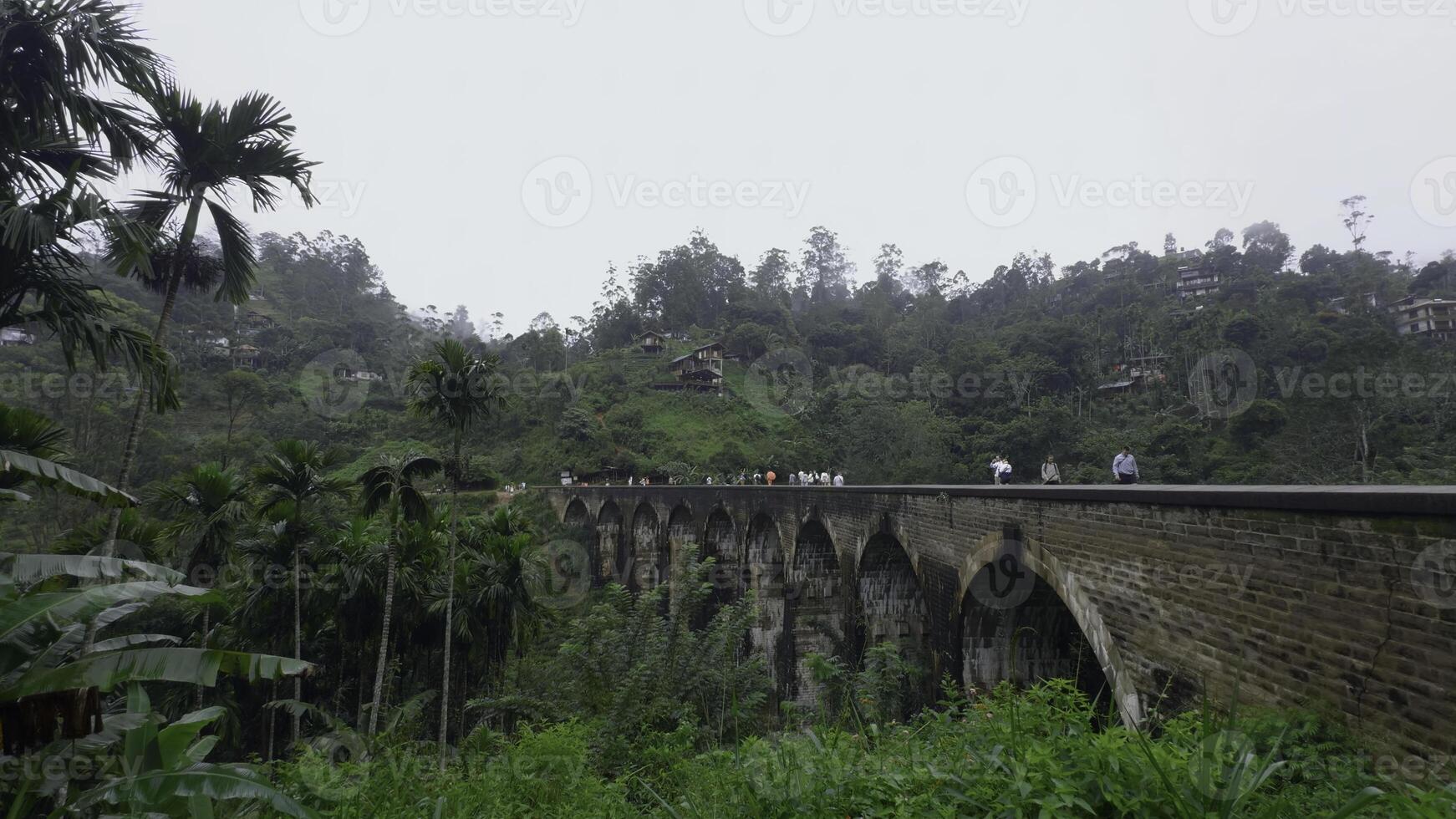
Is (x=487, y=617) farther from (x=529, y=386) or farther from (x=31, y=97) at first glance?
(x=529, y=386)

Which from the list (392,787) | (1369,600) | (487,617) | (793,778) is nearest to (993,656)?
(1369,600)

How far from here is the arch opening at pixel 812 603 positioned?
47.6ft

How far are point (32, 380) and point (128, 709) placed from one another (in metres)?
36.3

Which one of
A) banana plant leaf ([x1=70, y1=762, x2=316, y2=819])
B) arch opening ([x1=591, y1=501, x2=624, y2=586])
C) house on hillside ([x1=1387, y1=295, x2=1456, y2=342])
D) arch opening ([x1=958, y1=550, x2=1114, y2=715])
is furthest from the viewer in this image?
house on hillside ([x1=1387, y1=295, x2=1456, y2=342])

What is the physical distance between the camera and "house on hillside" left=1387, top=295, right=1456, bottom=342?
3109 cm

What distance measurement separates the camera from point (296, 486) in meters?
9.32

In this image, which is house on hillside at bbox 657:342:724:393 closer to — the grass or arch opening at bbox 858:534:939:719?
arch opening at bbox 858:534:939:719

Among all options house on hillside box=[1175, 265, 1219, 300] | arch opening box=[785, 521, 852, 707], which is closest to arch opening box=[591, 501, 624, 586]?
arch opening box=[785, 521, 852, 707]

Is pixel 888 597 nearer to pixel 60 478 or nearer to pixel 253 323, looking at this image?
pixel 60 478

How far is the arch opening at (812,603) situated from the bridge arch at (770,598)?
0.30 metres

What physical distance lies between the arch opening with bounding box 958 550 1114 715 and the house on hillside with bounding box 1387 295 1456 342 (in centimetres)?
3686

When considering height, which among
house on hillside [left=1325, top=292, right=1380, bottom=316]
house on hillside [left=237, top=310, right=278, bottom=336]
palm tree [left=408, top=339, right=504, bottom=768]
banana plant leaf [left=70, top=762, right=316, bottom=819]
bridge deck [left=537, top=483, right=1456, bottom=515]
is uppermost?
house on hillside [left=237, top=310, right=278, bottom=336]

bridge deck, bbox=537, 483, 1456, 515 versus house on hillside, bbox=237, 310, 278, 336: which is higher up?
house on hillside, bbox=237, 310, 278, 336

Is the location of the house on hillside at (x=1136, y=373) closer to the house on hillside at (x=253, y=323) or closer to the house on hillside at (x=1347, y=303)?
the house on hillside at (x=1347, y=303)
